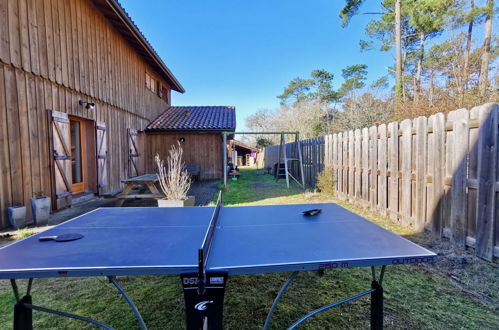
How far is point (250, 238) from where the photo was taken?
1608 mm

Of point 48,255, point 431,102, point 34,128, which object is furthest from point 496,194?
point 431,102

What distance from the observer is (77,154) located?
6.25 meters

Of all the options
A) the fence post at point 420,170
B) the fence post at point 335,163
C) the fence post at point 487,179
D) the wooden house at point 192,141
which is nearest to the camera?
the fence post at point 487,179

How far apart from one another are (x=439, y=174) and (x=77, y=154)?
7448 millimetres

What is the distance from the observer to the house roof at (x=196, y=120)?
34.9ft

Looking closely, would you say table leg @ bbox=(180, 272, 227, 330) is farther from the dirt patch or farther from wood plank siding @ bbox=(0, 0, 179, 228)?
wood plank siding @ bbox=(0, 0, 179, 228)

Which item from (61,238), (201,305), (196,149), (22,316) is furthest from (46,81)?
(196,149)

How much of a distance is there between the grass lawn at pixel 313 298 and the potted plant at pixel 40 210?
2.04 meters

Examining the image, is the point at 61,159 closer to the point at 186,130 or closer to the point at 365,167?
the point at 186,130

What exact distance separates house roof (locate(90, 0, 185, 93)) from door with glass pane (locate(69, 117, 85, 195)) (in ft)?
9.77

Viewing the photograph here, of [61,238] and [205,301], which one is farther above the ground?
[61,238]

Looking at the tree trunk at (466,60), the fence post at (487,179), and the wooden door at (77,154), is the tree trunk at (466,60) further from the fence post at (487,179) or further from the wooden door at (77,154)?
the wooden door at (77,154)

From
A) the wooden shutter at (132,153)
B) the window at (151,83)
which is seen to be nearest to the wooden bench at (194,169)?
the wooden shutter at (132,153)

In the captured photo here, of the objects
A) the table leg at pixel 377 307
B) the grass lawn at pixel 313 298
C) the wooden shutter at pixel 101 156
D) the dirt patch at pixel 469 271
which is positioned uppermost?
the wooden shutter at pixel 101 156
